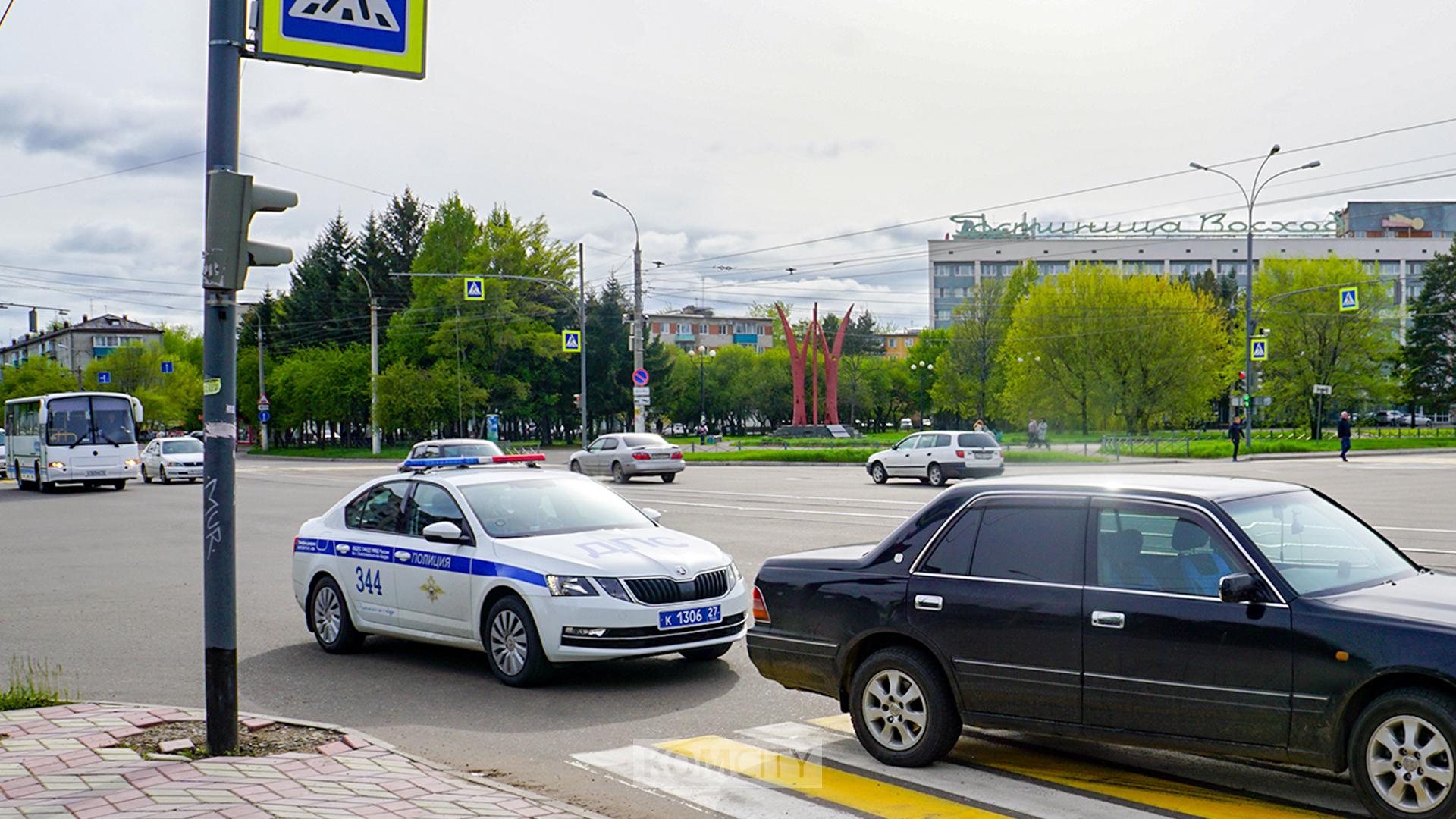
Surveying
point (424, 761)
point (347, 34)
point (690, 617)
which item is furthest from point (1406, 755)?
point (347, 34)

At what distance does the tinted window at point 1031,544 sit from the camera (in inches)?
238

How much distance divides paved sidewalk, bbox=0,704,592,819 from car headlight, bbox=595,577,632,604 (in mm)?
2101

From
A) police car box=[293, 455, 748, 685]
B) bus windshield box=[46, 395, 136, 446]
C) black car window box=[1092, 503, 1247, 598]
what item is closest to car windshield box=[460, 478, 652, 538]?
police car box=[293, 455, 748, 685]

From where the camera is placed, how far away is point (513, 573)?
8.59m

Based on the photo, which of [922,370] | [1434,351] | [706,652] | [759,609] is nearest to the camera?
[759,609]

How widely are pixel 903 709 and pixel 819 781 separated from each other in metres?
0.58

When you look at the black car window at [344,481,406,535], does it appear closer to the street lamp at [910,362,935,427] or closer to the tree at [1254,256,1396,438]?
the tree at [1254,256,1396,438]

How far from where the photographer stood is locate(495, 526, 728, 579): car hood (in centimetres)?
855

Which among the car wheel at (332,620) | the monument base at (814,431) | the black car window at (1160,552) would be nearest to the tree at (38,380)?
the monument base at (814,431)

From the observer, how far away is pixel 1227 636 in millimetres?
5438

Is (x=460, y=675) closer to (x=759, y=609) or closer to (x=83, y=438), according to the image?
(x=759, y=609)

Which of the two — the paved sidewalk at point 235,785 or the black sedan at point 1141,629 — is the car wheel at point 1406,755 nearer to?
the black sedan at point 1141,629

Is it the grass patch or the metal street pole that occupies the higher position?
the metal street pole

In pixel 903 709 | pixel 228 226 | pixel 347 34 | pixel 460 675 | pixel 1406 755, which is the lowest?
pixel 460 675
